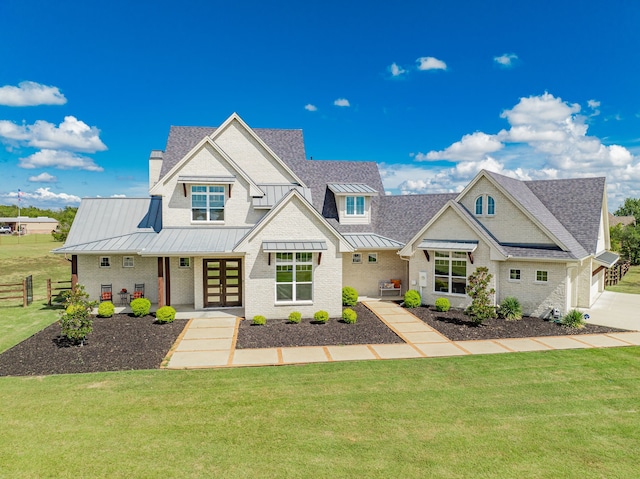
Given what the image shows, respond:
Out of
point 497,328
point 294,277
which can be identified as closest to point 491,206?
point 497,328

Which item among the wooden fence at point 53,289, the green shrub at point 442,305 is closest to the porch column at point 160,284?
the wooden fence at point 53,289

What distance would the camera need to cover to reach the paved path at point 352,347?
12.4m

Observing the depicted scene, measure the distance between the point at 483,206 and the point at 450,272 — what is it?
390cm

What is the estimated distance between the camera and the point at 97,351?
42.5 ft

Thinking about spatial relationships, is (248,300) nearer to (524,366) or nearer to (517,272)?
(524,366)

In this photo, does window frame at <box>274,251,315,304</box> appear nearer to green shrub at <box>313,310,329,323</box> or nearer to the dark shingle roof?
green shrub at <box>313,310,329,323</box>

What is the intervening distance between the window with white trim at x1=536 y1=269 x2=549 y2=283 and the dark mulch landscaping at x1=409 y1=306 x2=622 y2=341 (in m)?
1.83

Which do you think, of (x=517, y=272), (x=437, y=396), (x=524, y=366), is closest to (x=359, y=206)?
(x=517, y=272)

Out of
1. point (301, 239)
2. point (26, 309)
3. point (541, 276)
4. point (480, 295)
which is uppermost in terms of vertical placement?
point (301, 239)

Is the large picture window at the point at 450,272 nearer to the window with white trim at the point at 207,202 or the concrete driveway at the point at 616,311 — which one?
the concrete driveway at the point at 616,311

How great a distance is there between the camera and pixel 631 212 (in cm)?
8662

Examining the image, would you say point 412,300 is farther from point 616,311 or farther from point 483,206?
point 616,311

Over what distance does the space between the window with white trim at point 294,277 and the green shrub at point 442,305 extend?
653 centimetres

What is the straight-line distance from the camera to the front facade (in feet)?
57.4
